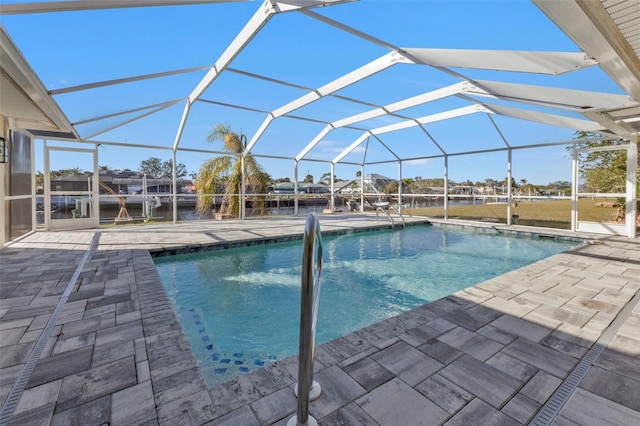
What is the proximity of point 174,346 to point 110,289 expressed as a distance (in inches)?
64.1

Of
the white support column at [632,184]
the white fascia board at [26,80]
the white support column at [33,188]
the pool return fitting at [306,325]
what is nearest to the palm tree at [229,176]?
the white support column at [33,188]

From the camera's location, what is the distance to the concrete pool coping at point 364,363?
141 cm

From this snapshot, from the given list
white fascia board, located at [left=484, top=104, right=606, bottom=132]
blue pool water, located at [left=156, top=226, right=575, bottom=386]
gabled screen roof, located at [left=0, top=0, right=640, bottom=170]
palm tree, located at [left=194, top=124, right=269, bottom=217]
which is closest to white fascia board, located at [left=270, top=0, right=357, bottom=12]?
gabled screen roof, located at [left=0, top=0, right=640, bottom=170]

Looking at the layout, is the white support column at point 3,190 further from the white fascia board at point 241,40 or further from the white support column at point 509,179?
the white support column at point 509,179

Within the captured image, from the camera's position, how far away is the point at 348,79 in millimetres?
5398

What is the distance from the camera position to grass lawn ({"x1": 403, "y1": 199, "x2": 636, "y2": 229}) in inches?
279

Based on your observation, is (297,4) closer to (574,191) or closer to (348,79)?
(348,79)

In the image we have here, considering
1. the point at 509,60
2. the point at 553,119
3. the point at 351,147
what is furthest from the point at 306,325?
the point at 351,147

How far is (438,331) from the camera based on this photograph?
221 centimetres

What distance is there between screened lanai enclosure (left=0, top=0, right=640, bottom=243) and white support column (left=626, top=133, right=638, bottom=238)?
0.10ft

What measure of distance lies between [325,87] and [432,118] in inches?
138

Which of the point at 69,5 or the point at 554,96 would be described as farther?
the point at 554,96

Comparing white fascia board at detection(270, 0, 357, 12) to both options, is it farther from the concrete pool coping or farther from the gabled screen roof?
the concrete pool coping

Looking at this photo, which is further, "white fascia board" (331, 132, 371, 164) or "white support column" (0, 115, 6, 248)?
"white fascia board" (331, 132, 371, 164)
